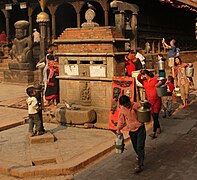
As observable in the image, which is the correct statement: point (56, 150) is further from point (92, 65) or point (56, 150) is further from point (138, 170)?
point (92, 65)

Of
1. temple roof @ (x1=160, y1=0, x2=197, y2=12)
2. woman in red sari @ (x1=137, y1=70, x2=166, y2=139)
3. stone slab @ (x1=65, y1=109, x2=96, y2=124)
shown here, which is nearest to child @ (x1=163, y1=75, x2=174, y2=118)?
woman in red sari @ (x1=137, y1=70, x2=166, y2=139)

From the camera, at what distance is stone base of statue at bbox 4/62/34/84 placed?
16812 millimetres

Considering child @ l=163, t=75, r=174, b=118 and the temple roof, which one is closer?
child @ l=163, t=75, r=174, b=118

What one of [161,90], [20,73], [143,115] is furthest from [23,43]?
[143,115]

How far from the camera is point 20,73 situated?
17000mm

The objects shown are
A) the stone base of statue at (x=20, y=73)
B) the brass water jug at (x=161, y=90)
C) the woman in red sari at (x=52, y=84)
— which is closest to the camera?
the brass water jug at (x=161, y=90)

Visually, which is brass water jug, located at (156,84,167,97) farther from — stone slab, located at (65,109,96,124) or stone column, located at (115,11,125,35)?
stone column, located at (115,11,125,35)

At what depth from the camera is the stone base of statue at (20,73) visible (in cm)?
1681

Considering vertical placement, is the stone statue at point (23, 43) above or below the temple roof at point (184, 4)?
below

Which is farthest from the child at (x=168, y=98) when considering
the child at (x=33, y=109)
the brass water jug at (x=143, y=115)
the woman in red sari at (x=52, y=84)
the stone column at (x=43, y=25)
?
the stone column at (x=43, y=25)

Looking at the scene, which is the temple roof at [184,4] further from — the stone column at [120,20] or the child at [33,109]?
the child at [33,109]

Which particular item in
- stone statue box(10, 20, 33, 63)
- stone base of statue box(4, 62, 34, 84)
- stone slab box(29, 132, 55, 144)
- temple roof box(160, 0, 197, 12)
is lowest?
stone slab box(29, 132, 55, 144)

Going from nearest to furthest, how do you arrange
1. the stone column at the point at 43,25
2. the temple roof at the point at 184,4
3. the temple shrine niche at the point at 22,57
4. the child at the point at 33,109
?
the child at the point at 33,109, the stone column at the point at 43,25, the temple shrine niche at the point at 22,57, the temple roof at the point at 184,4

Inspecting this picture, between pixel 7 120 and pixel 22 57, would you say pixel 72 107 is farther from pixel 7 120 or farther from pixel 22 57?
pixel 22 57
